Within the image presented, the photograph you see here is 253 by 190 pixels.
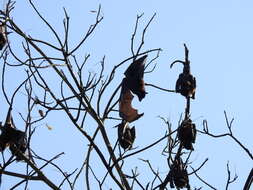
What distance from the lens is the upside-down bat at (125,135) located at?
4.25 m

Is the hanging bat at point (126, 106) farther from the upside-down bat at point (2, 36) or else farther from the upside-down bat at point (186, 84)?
the upside-down bat at point (2, 36)

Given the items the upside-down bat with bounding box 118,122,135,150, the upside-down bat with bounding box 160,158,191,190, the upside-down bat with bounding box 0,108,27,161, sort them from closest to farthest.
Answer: the upside-down bat with bounding box 118,122,135,150, the upside-down bat with bounding box 0,108,27,161, the upside-down bat with bounding box 160,158,191,190

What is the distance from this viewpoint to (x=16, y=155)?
418 centimetres

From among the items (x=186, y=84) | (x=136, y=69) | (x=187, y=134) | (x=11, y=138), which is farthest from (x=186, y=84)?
(x=11, y=138)

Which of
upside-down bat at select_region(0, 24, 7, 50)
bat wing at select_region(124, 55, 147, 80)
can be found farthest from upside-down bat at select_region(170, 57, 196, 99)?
upside-down bat at select_region(0, 24, 7, 50)

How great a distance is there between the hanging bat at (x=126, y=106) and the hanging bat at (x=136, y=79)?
37 millimetres

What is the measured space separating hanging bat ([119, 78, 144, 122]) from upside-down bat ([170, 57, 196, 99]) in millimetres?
624

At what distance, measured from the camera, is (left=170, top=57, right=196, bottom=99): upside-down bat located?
14.9ft

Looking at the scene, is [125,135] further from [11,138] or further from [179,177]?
[11,138]

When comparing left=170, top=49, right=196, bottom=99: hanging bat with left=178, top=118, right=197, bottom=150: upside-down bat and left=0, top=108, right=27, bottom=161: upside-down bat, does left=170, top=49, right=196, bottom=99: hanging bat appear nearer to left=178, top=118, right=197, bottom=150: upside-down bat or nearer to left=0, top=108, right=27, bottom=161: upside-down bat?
left=178, top=118, right=197, bottom=150: upside-down bat

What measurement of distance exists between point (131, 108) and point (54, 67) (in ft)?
2.11

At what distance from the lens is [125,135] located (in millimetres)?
4285

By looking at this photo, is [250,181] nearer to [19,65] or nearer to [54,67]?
[54,67]

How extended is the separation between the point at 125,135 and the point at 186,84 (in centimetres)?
63
